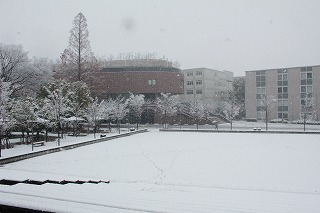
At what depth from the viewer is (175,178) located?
1423 cm

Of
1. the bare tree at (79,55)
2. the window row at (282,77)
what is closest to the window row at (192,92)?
the window row at (282,77)

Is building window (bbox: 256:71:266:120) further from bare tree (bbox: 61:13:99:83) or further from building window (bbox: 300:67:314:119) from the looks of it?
bare tree (bbox: 61:13:99:83)

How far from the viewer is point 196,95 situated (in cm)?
8069

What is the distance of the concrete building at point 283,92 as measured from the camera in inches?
2260

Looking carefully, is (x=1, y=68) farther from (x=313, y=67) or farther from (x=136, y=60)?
A: (x=313, y=67)

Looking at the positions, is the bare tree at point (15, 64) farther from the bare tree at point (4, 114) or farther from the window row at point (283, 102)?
the window row at point (283, 102)

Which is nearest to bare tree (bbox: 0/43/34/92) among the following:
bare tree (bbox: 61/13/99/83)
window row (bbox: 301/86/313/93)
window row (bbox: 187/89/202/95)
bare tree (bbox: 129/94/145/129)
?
bare tree (bbox: 61/13/99/83)

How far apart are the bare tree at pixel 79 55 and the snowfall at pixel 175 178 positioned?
2114 centimetres

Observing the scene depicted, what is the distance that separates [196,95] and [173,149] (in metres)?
58.1

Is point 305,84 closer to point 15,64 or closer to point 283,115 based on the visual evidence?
point 283,115

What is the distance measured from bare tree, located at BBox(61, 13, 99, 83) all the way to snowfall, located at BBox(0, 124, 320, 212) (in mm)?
21144

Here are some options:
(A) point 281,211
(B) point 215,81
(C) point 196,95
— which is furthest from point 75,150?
(B) point 215,81

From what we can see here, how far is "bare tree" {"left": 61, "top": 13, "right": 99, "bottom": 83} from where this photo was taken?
42625mm

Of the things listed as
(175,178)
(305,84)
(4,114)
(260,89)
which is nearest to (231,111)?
(260,89)
